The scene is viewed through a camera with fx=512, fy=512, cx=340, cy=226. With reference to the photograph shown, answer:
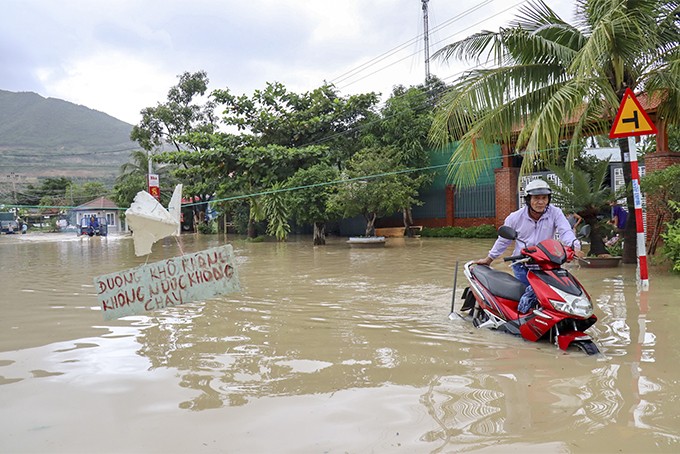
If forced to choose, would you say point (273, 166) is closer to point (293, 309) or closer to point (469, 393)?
point (293, 309)

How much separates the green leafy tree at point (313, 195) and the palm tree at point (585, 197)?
10.9m

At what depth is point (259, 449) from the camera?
9.09 feet

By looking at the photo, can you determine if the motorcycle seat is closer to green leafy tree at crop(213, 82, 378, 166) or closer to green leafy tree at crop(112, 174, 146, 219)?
green leafy tree at crop(213, 82, 378, 166)

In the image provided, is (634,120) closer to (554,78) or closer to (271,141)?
(554,78)

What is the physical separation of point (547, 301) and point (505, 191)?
57.5ft

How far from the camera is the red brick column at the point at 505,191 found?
20.8 meters

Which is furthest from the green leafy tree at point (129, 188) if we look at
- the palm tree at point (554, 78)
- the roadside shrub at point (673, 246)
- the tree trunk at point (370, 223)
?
the roadside shrub at point (673, 246)

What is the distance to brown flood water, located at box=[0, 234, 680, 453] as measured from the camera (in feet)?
9.46

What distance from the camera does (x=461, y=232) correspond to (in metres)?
22.8

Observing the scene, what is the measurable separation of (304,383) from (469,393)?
1196 mm

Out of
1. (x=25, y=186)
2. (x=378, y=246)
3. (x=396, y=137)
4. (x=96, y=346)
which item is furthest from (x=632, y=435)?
(x=25, y=186)

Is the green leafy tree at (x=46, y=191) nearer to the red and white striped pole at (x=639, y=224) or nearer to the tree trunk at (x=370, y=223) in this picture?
the tree trunk at (x=370, y=223)

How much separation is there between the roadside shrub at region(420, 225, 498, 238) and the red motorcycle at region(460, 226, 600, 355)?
16702mm

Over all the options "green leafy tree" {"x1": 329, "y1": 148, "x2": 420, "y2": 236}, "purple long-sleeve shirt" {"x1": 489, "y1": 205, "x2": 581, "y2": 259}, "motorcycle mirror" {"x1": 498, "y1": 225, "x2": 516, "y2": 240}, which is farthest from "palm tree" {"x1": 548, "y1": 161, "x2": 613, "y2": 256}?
"green leafy tree" {"x1": 329, "y1": 148, "x2": 420, "y2": 236}
